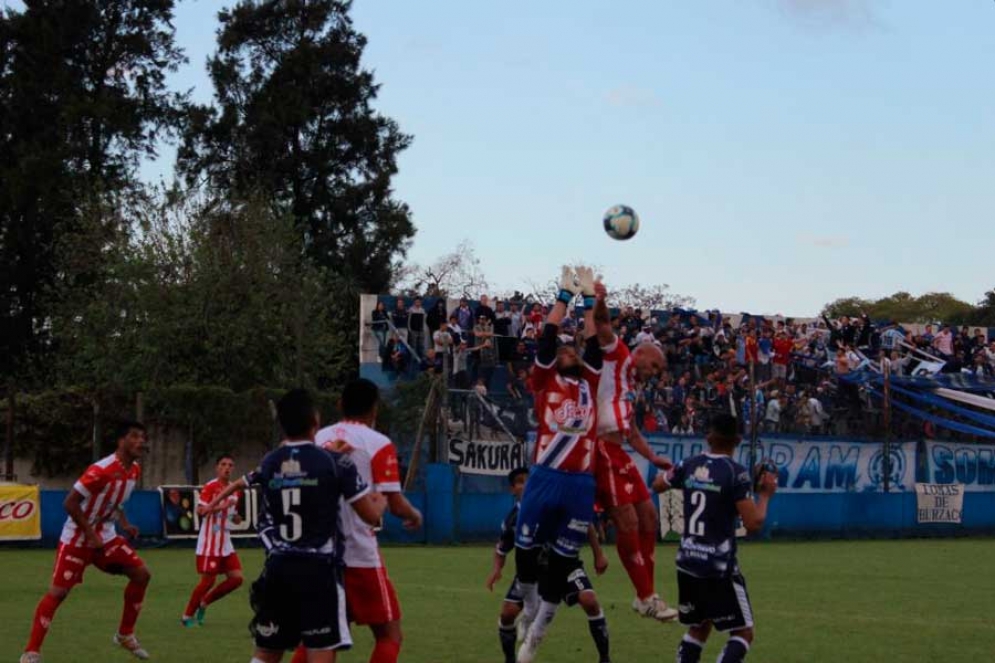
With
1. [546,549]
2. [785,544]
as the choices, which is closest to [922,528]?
[785,544]

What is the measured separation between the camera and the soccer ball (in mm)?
12578

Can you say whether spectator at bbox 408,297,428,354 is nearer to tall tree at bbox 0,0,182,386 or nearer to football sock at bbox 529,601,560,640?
Answer: tall tree at bbox 0,0,182,386

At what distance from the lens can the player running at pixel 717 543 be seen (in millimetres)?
9922

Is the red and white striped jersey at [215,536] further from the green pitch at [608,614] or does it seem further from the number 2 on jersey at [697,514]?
the number 2 on jersey at [697,514]

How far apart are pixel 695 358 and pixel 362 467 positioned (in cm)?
2841

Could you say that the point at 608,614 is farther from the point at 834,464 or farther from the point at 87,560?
the point at 834,464

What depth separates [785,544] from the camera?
106ft

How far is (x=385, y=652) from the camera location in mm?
9219

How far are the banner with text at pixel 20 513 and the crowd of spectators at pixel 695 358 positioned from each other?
8368mm

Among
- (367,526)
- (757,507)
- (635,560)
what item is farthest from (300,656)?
(635,560)

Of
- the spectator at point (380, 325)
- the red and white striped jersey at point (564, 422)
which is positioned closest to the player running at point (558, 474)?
the red and white striped jersey at point (564, 422)

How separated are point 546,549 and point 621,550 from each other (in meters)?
1.06

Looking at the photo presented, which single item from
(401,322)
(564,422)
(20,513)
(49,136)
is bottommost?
(20,513)

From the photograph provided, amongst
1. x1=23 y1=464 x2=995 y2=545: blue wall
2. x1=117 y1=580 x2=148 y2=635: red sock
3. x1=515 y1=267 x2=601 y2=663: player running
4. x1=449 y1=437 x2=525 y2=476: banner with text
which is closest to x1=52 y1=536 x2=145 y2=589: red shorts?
x1=117 y1=580 x2=148 y2=635: red sock
